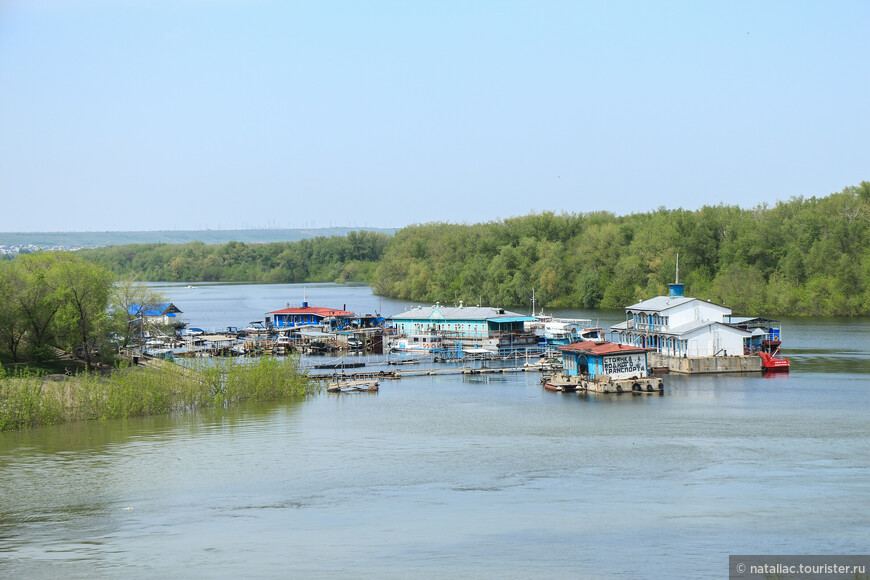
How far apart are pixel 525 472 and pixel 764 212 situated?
8541 cm

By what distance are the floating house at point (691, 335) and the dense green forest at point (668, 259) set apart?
126ft

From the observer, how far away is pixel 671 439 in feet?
111

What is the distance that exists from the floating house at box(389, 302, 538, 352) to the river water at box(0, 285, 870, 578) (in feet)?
80.7

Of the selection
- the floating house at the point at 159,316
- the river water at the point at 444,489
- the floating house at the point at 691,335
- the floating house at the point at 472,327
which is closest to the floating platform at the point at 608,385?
the river water at the point at 444,489

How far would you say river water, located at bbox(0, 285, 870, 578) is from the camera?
21.0 meters

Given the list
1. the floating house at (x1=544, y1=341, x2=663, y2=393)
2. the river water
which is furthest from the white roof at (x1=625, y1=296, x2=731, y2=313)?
the river water

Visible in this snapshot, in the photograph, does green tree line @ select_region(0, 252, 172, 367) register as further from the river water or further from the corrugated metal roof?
the corrugated metal roof

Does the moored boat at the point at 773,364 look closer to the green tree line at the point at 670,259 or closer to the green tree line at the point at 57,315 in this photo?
the green tree line at the point at 57,315

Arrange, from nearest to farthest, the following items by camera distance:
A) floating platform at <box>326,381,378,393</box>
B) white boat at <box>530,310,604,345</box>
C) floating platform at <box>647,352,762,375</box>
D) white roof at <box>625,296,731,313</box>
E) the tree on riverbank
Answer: floating platform at <box>326,381,378,393</box> → the tree on riverbank → floating platform at <box>647,352,762,375</box> → white roof at <box>625,296,731,313</box> → white boat at <box>530,310,604,345</box>

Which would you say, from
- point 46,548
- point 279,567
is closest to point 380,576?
point 279,567

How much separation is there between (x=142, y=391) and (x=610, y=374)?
2243 cm

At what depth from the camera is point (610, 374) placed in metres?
48.1

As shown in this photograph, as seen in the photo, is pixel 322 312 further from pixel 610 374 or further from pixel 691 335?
pixel 610 374

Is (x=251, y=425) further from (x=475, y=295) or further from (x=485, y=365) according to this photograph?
(x=475, y=295)
